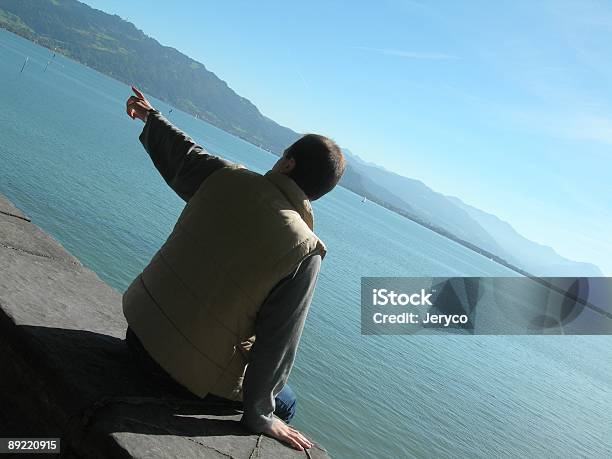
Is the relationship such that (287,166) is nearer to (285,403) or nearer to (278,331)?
(278,331)

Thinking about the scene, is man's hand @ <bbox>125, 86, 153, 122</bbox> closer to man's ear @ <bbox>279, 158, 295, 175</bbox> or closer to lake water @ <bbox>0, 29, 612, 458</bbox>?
man's ear @ <bbox>279, 158, 295, 175</bbox>

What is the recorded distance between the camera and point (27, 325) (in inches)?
90.3

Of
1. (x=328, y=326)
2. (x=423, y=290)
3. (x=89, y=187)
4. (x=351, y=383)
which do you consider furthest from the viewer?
(x=423, y=290)

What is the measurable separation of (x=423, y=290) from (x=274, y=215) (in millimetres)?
51509

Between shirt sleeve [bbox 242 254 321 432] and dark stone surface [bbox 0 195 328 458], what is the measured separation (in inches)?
10.9

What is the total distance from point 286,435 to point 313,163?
1287mm

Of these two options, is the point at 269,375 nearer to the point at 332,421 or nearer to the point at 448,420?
the point at 332,421

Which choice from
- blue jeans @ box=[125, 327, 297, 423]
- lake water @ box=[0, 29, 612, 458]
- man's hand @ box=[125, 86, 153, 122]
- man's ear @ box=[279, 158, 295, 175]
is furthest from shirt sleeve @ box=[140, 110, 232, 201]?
lake water @ box=[0, 29, 612, 458]

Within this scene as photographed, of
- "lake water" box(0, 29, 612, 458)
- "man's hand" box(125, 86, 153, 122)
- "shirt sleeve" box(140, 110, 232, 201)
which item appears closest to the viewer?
"shirt sleeve" box(140, 110, 232, 201)

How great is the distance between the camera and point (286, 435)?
261 cm

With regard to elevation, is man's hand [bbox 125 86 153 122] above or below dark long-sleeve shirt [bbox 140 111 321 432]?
above

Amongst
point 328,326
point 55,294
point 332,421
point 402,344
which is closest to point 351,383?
point 332,421

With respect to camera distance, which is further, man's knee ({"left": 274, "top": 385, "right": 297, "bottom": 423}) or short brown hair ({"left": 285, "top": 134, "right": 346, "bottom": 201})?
man's knee ({"left": 274, "top": 385, "right": 297, "bottom": 423})

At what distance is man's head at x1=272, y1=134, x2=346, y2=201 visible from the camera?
2.44 metres
